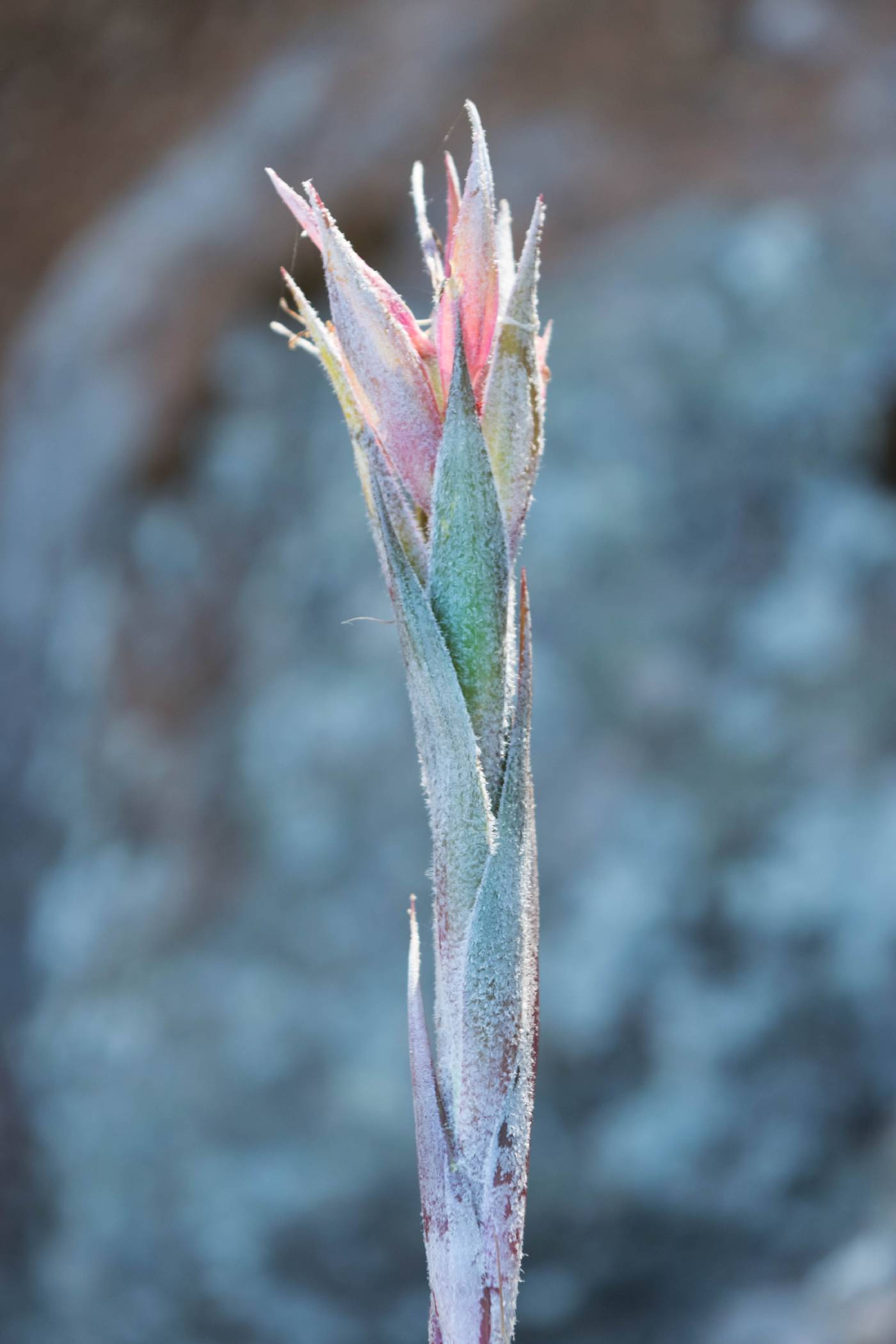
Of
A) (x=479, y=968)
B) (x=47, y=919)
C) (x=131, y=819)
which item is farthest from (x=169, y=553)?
(x=479, y=968)

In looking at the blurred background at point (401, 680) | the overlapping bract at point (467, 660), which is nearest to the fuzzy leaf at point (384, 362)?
the overlapping bract at point (467, 660)

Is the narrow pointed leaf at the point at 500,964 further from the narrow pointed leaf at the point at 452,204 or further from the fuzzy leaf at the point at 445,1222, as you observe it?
the narrow pointed leaf at the point at 452,204

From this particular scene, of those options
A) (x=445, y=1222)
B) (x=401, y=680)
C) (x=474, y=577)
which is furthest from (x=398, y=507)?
(x=401, y=680)

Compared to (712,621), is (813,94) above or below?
above

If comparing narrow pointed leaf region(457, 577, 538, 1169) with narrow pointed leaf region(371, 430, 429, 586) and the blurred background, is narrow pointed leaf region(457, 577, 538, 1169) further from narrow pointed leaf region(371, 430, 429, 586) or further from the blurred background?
the blurred background

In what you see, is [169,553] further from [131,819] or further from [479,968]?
[479,968]

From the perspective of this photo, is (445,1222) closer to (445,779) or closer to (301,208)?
(445,779)

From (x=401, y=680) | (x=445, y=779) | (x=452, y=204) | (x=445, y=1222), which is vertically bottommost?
(x=445, y=1222)
